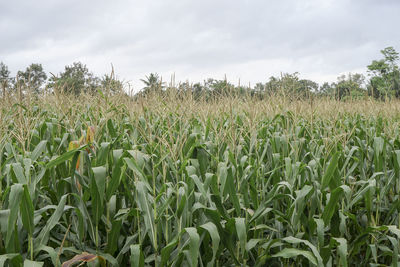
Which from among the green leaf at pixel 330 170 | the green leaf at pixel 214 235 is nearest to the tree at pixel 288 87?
the green leaf at pixel 330 170

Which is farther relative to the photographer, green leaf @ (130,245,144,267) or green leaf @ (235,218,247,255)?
green leaf @ (235,218,247,255)

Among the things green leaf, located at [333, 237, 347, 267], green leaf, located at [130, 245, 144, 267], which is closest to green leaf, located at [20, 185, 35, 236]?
green leaf, located at [130, 245, 144, 267]

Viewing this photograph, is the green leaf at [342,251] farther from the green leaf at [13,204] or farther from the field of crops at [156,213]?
the green leaf at [13,204]

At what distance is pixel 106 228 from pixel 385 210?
2.85 meters

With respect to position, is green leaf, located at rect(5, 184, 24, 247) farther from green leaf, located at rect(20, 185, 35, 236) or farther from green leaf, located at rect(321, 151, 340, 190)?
green leaf, located at rect(321, 151, 340, 190)

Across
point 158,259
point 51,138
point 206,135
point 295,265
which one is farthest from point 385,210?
point 51,138

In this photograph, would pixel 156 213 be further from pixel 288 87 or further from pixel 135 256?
pixel 288 87

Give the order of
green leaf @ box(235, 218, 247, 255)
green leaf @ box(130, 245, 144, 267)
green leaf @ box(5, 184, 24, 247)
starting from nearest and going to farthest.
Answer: green leaf @ box(5, 184, 24, 247), green leaf @ box(130, 245, 144, 267), green leaf @ box(235, 218, 247, 255)

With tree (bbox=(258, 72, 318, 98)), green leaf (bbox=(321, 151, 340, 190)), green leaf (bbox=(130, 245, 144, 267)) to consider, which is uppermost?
tree (bbox=(258, 72, 318, 98))

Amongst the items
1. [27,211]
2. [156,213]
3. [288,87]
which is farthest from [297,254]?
[288,87]

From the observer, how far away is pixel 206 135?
389cm

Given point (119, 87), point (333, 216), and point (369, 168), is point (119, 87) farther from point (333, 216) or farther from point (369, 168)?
point (369, 168)

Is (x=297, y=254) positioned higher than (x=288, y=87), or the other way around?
(x=288, y=87)

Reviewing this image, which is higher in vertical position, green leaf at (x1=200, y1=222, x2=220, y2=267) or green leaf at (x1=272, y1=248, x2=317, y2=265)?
green leaf at (x1=200, y1=222, x2=220, y2=267)
